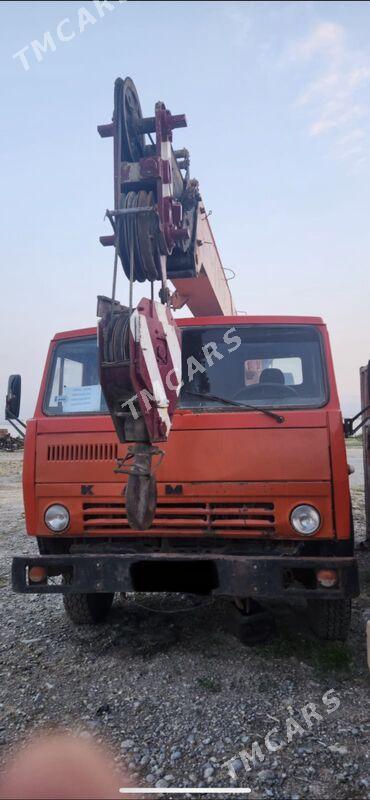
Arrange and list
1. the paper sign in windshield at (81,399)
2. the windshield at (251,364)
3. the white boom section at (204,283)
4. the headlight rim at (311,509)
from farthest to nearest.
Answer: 1. the white boom section at (204,283)
2. the paper sign in windshield at (81,399)
3. the windshield at (251,364)
4. the headlight rim at (311,509)

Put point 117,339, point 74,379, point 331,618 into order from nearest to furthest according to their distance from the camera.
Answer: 1. point 117,339
2. point 331,618
3. point 74,379

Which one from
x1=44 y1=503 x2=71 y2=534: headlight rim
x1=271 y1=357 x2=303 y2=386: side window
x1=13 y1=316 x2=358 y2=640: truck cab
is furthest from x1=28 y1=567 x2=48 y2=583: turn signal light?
x1=271 y1=357 x2=303 y2=386: side window

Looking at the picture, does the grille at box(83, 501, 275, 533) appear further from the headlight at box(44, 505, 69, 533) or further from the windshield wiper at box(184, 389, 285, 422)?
the windshield wiper at box(184, 389, 285, 422)

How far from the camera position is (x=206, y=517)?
9.95 feet

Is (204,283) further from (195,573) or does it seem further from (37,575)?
(37,575)

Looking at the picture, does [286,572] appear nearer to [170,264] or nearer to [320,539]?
[320,539]

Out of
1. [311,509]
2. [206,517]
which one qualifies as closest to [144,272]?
[206,517]

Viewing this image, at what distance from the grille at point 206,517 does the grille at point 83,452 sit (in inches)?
12.2

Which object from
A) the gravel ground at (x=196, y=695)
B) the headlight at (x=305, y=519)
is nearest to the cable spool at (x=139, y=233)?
the headlight at (x=305, y=519)

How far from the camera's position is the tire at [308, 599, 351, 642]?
10.2 feet

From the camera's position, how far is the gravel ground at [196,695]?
87.2 inches

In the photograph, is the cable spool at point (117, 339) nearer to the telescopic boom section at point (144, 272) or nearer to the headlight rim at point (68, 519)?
the telescopic boom section at point (144, 272)

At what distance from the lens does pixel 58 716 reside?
2643mm

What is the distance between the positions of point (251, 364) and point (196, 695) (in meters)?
2.01
